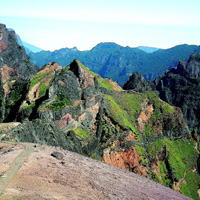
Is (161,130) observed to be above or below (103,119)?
below

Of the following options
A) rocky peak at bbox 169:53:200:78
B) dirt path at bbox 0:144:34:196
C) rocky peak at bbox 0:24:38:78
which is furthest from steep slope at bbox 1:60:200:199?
rocky peak at bbox 169:53:200:78

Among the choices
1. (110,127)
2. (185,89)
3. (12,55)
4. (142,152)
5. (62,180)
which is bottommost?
(142,152)

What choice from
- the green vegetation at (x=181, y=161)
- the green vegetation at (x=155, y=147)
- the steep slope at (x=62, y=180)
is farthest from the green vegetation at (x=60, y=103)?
the steep slope at (x=62, y=180)

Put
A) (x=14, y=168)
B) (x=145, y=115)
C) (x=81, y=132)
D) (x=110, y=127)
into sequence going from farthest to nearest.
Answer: (x=145, y=115)
(x=110, y=127)
(x=81, y=132)
(x=14, y=168)

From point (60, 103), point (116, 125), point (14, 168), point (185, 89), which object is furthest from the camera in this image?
point (185, 89)

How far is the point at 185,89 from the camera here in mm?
170750

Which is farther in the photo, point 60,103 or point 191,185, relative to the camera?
point 191,185

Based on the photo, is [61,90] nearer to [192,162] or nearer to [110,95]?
[110,95]

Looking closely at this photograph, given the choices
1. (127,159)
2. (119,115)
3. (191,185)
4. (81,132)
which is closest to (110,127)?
(119,115)

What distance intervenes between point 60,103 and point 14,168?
142 ft

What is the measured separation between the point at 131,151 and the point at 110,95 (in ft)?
76.8

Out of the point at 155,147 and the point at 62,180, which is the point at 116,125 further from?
the point at 62,180

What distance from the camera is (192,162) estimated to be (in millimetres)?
86562

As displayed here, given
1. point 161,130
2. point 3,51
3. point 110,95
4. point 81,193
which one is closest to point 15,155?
point 81,193
